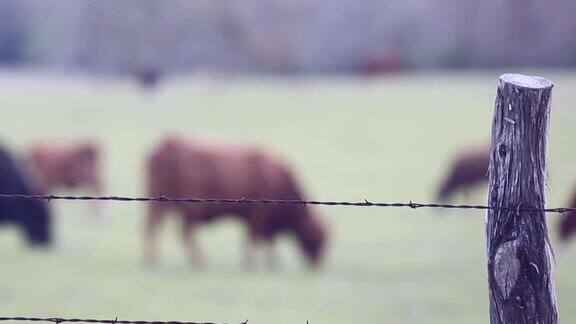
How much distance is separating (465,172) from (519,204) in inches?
189

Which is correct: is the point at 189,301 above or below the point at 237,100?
below

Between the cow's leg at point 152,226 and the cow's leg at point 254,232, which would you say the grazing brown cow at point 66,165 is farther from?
the cow's leg at point 254,232

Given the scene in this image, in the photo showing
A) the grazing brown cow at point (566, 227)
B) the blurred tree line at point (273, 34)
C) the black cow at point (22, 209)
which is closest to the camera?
the grazing brown cow at point (566, 227)

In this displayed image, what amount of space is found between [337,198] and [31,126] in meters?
2.10

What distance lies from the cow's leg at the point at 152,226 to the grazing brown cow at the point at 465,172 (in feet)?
5.78

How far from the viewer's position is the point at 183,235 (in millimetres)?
6887

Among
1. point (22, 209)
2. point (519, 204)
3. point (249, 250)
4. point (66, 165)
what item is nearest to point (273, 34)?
point (249, 250)

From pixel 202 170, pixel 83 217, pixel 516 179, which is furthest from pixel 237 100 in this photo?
pixel 516 179

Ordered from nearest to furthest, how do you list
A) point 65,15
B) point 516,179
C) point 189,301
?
point 516,179 → point 189,301 → point 65,15

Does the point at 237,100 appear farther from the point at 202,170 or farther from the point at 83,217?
the point at 83,217

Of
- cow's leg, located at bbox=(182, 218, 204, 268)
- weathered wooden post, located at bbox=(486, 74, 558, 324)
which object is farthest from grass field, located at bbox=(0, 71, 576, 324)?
weathered wooden post, located at bbox=(486, 74, 558, 324)

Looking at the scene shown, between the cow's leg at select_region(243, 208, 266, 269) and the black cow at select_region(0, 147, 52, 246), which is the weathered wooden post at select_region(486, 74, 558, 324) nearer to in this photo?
the cow's leg at select_region(243, 208, 266, 269)

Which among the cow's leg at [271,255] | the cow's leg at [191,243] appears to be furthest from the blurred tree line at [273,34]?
the cow's leg at [271,255]

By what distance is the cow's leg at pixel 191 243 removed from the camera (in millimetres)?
6691
